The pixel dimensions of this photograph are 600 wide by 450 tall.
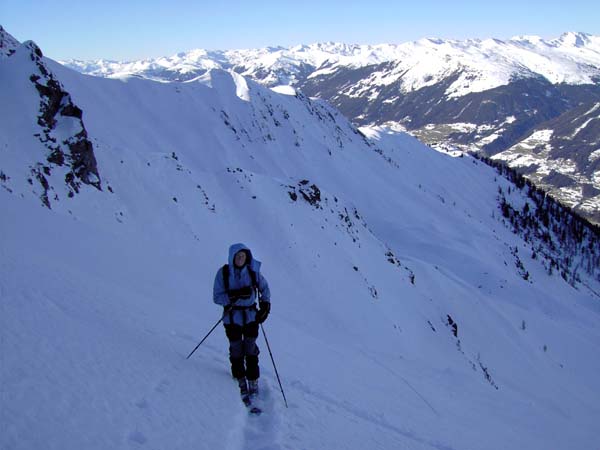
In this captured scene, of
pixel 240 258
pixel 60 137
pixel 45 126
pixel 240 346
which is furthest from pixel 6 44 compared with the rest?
pixel 240 346

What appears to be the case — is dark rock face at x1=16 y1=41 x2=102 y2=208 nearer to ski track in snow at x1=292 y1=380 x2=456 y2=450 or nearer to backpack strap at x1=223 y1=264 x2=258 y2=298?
backpack strap at x1=223 y1=264 x2=258 y2=298

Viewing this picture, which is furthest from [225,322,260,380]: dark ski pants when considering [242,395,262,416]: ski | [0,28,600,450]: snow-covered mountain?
[242,395,262,416]: ski

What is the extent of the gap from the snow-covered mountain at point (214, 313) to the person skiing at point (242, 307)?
1.74ft

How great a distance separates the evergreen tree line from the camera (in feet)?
471

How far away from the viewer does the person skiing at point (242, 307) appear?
870 centimetres

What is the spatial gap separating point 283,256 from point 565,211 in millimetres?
191787

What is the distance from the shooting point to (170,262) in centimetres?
2150

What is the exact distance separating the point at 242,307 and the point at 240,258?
100 cm

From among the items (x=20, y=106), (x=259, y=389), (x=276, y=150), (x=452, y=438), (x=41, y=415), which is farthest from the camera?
(x=276, y=150)

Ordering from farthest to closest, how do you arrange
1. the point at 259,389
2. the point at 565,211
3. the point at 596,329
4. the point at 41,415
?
the point at 565,211 → the point at 596,329 → the point at 259,389 → the point at 41,415

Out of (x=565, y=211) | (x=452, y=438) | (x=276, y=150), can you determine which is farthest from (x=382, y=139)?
(x=452, y=438)

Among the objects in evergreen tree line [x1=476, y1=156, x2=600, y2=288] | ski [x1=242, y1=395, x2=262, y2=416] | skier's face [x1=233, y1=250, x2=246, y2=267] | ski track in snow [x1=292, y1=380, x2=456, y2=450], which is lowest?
ski track in snow [x1=292, y1=380, x2=456, y2=450]

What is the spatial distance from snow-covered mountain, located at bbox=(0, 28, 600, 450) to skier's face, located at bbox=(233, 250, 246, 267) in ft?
7.56

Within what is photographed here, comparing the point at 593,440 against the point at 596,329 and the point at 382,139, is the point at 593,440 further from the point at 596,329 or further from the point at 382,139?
the point at 382,139
